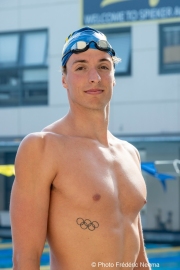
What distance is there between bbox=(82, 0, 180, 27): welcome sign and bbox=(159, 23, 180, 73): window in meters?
0.31

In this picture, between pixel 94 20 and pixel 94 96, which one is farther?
pixel 94 20

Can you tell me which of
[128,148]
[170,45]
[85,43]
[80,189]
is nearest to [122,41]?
[170,45]

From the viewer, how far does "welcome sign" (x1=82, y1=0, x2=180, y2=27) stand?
16.7 meters

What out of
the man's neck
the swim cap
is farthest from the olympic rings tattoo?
the swim cap

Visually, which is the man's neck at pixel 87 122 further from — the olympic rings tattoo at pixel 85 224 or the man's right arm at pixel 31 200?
the olympic rings tattoo at pixel 85 224

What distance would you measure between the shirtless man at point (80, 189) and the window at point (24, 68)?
51.0 feet

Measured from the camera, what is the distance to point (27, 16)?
1817 cm

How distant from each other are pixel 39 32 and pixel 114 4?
2.25 meters

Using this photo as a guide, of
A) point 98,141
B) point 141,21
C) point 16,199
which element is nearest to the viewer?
point 16,199

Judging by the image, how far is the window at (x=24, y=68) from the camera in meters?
18.2

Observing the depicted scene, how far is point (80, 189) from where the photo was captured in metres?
2.50

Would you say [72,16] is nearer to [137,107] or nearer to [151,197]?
[137,107]

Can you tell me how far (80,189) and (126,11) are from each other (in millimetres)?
15024

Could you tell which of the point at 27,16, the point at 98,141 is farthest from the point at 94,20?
the point at 98,141
